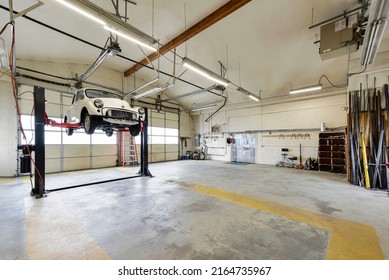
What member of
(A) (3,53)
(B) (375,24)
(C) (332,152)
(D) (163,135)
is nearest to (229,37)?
(B) (375,24)

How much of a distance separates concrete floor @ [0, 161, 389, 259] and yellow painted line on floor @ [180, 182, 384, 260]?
13 millimetres

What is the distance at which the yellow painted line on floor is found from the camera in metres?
2.05

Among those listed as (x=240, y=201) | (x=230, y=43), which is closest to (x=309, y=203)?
(x=240, y=201)

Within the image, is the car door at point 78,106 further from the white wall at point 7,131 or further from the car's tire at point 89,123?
the white wall at point 7,131

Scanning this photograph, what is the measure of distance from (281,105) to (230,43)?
5.35 metres

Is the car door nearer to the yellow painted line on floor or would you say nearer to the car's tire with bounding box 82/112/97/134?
the car's tire with bounding box 82/112/97/134

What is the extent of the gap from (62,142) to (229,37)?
347 inches

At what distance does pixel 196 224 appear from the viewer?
2.78m

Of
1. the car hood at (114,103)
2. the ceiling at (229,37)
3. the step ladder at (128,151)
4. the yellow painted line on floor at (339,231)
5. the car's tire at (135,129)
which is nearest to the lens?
the yellow painted line on floor at (339,231)

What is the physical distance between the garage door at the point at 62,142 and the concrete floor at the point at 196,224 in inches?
142

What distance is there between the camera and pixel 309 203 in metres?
3.78

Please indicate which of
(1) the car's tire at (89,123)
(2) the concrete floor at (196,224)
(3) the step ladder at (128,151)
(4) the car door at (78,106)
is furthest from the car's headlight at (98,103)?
(3) the step ladder at (128,151)

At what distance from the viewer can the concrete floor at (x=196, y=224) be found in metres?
2.09

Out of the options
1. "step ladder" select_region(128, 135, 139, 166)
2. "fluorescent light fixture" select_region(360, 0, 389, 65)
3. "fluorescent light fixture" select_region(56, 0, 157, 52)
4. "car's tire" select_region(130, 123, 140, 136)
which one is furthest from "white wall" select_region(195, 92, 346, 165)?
"fluorescent light fixture" select_region(56, 0, 157, 52)
